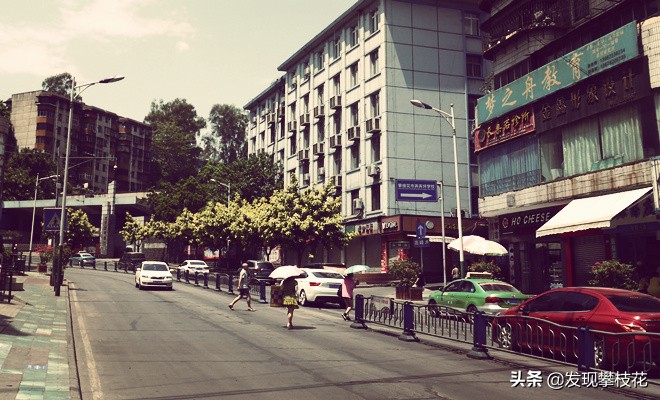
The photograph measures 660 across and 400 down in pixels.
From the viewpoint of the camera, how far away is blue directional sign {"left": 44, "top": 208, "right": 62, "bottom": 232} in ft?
77.2

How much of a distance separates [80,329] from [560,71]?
69.1 feet

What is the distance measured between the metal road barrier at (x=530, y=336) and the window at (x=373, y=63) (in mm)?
32809

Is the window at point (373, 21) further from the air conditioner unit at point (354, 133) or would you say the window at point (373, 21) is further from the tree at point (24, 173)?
the tree at point (24, 173)

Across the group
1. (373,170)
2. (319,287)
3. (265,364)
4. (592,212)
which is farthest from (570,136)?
(373,170)

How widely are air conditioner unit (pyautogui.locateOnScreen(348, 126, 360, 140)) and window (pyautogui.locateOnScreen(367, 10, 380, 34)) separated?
813 cm

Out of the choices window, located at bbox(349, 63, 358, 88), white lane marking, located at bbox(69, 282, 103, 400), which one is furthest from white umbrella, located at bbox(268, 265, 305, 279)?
window, located at bbox(349, 63, 358, 88)

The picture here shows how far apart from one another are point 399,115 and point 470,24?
416 inches

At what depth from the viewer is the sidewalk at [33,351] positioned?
8.34 m

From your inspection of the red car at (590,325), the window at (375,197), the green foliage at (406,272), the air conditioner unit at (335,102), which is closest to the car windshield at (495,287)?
the red car at (590,325)

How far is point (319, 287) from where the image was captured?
24609mm

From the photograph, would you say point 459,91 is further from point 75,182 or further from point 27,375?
point 75,182

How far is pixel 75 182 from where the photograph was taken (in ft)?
350

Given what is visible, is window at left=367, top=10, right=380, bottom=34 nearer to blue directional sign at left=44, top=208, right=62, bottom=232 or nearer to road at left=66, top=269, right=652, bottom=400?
blue directional sign at left=44, top=208, right=62, bottom=232

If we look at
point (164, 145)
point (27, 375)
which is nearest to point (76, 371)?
point (27, 375)
